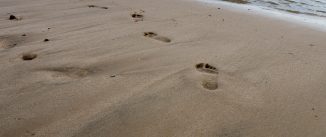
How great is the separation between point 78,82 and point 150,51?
0.93 metres

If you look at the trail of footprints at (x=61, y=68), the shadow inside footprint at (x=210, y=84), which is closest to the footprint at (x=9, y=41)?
the trail of footprints at (x=61, y=68)

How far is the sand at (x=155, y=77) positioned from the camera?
7.25 ft

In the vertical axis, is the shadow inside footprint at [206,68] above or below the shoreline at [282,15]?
below

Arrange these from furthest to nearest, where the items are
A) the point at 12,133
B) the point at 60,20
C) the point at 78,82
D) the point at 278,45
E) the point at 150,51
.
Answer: the point at 60,20 < the point at 278,45 < the point at 150,51 < the point at 78,82 < the point at 12,133

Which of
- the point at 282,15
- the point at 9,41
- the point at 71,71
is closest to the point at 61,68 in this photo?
the point at 71,71

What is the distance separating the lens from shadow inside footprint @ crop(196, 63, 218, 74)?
299cm

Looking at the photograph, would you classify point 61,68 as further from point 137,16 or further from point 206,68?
point 137,16

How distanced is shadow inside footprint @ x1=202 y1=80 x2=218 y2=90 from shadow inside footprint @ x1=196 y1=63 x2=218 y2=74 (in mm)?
205

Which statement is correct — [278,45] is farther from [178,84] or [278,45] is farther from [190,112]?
[190,112]

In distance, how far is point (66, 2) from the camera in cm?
521

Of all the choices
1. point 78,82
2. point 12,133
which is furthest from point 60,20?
point 12,133

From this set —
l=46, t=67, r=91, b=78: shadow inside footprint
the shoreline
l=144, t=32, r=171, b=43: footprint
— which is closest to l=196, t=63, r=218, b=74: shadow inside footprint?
l=144, t=32, r=171, b=43: footprint

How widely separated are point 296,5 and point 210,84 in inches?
177

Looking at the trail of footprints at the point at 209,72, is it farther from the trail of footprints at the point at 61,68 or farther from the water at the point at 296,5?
the water at the point at 296,5
